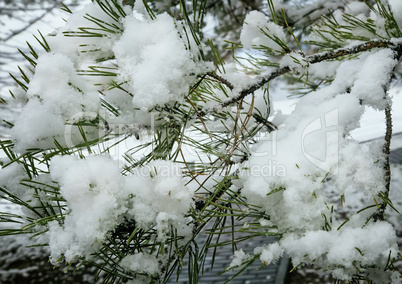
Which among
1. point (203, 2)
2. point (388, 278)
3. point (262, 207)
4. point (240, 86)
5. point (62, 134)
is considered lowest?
point (388, 278)

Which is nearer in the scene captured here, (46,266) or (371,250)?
(371,250)

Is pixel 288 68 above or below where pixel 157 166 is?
above

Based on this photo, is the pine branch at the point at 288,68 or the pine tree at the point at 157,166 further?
the pine branch at the point at 288,68

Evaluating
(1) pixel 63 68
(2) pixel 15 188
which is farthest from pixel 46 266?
(1) pixel 63 68

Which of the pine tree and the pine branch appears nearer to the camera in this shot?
the pine tree

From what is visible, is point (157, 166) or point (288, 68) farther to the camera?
point (288, 68)

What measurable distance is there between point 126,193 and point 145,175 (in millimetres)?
77

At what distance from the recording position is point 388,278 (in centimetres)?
68

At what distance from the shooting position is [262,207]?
0.69 meters

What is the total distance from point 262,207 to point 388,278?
0.93ft

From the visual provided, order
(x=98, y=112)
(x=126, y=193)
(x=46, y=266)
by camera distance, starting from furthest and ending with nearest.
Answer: (x=46, y=266), (x=98, y=112), (x=126, y=193)

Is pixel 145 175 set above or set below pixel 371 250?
above

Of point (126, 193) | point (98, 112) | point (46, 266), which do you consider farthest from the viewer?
point (46, 266)

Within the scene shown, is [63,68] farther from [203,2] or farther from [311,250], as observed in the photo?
[311,250]
